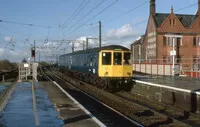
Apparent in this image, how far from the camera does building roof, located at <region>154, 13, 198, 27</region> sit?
60562mm

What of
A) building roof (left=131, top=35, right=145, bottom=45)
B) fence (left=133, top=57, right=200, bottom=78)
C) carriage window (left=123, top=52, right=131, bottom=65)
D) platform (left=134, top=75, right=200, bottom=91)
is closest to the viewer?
platform (left=134, top=75, right=200, bottom=91)

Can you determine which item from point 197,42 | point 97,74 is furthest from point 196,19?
point 97,74

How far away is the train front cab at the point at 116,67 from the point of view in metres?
25.0

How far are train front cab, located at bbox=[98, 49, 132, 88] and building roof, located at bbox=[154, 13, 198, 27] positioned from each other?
115ft

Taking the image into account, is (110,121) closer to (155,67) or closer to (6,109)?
(6,109)

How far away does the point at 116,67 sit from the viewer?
2508 cm

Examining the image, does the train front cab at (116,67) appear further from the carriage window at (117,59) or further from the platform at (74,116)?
the platform at (74,116)

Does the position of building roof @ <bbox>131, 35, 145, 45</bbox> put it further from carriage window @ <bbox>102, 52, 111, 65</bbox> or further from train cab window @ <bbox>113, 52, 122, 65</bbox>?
carriage window @ <bbox>102, 52, 111, 65</bbox>

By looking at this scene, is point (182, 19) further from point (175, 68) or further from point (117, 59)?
point (117, 59)

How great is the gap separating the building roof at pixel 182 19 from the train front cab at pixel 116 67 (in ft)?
115

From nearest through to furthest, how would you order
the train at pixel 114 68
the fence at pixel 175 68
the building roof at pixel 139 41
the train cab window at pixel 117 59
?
the train at pixel 114 68, the train cab window at pixel 117 59, the fence at pixel 175 68, the building roof at pixel 139 41

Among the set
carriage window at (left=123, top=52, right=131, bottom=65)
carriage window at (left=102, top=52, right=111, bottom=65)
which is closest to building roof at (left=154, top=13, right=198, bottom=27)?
carriage window at (left=123, top=52, right=131, bottom=65)

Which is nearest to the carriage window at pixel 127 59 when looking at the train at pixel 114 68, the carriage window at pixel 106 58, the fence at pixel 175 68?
the train at pixel 114 68

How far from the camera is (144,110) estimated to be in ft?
52.5
